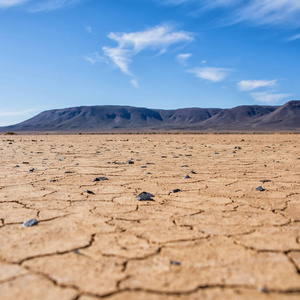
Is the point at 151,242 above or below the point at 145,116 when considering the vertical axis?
below

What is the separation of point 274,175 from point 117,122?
3639 inches

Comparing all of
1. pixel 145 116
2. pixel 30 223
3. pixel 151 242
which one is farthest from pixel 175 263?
pixel 145 116

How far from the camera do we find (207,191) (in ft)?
9.51

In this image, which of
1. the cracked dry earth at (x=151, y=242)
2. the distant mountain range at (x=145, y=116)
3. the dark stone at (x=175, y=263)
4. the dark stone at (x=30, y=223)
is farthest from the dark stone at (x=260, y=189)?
the distant mountain range at (x=145, y=116)

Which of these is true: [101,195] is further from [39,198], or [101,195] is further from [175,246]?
[175,246]

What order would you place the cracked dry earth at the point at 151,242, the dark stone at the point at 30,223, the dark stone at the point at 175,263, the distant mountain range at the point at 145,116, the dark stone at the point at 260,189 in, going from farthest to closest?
the distant mountain range at the point at 145,116 < the dark stone at the point at 260,189 < the dark stone at the point at 30,223 < the dark stone at the point at 175,263 < the cracked dry earth at the point at 151,242

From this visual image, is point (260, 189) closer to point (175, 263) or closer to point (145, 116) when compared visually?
point (175, 263)

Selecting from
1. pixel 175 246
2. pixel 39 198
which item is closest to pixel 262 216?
pixel 175 246

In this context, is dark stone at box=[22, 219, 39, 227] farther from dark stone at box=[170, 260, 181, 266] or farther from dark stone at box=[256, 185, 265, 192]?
dark stone at box=[256, 185, 265, 192]

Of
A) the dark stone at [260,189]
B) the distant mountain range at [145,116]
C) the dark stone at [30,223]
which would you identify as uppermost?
the distant mountain range at [145,116]

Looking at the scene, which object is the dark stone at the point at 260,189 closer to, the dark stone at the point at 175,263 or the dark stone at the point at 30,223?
the dark stone at the point at 175,263

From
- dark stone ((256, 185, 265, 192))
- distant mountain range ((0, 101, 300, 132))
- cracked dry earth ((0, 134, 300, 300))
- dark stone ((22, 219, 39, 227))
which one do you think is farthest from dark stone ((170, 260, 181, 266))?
distant mountain range ((0, 101, 300, 132))

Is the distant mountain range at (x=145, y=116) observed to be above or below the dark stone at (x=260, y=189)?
above

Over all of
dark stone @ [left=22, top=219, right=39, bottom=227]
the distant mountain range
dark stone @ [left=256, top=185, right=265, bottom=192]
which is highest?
the distant mountain range
